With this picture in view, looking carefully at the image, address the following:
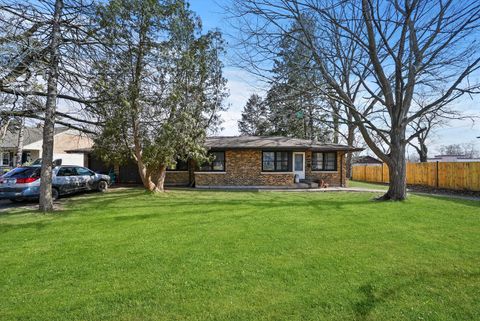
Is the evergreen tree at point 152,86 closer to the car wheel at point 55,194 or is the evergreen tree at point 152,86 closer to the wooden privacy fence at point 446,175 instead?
the car wheel at point 55,194

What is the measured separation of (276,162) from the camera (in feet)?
61.2

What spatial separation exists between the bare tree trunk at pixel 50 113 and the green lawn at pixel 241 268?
4.45ft

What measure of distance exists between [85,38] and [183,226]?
609 centimetres

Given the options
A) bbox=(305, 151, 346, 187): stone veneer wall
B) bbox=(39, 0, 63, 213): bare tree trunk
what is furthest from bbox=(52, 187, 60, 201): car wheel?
bbox=(305, 151, 346, 187): stone veneer wall

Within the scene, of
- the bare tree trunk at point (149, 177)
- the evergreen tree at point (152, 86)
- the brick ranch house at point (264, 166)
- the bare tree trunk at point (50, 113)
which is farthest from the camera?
the brick ranch house at point (264, 166)

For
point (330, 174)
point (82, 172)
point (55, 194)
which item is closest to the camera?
point (55, 194)

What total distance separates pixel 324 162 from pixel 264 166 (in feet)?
14.0

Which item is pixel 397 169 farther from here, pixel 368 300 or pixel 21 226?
pixel 21 226

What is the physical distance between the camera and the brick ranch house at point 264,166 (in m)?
18.2

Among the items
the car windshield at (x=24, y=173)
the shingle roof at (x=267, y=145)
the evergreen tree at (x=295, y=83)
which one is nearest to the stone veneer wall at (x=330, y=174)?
the shingle roof at (x=267, y=145)

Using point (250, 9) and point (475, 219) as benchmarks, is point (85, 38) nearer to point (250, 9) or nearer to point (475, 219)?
point (250, 9)

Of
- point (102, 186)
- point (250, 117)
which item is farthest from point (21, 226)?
point (250, 117)

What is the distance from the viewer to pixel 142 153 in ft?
44.3

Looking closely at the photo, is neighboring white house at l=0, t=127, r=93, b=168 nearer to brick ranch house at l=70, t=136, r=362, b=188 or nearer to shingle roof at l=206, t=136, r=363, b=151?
brick ranch house at l=70, t=136, r=362, b=188
